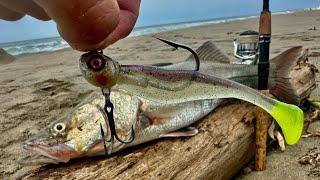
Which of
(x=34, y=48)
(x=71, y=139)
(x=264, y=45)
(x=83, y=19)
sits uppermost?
(x=83, y=19)

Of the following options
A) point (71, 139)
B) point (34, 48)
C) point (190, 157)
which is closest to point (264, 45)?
point (190, 157)

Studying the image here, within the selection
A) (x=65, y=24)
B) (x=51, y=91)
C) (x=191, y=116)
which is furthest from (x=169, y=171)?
(x=51, y=91)

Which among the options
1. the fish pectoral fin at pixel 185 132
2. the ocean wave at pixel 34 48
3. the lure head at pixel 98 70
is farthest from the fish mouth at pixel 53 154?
the ocean wave at pixel 34 48

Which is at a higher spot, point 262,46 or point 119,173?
point 262,46

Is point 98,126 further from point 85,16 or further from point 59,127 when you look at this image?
point 85,16

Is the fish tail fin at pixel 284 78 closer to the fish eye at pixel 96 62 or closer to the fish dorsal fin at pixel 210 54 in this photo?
the fish dorsal fin at pixel 210 54

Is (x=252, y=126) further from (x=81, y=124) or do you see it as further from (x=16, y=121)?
(x=16, y=121)

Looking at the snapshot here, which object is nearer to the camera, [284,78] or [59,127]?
[59,127]
